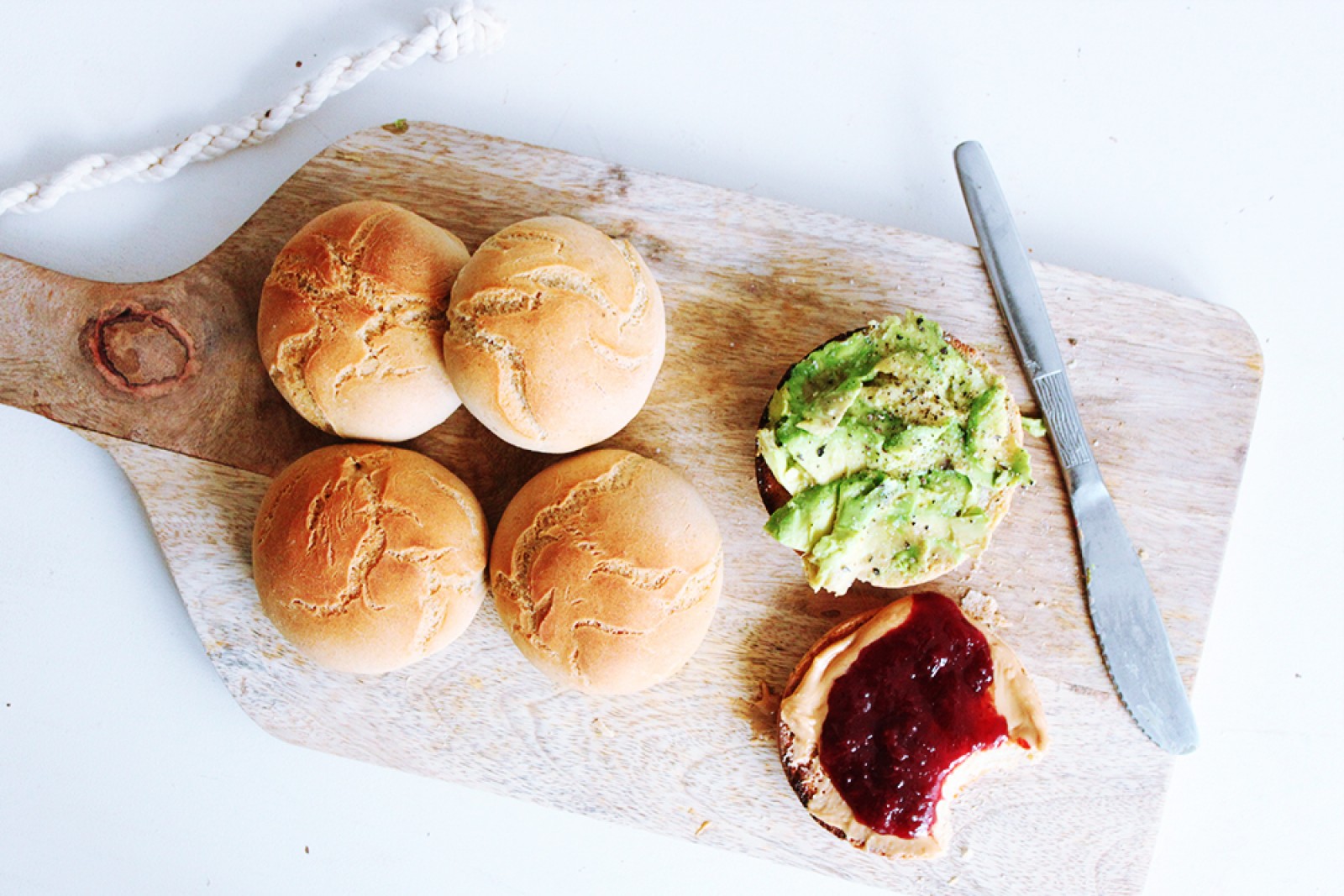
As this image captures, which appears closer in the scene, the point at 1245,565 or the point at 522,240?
the point at 522,240

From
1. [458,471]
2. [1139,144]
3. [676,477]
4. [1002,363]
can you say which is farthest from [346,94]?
[1139,144]

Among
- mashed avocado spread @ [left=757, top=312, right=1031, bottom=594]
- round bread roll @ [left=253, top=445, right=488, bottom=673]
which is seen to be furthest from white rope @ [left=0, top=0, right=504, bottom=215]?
mashed avocado spread @ [left=757, top=312, right=1031, bottom=594]

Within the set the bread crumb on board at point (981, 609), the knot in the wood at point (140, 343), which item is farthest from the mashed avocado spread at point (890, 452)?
the knot in the wood at point (140, 343)

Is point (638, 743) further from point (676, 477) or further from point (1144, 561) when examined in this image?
point (1144, 561)

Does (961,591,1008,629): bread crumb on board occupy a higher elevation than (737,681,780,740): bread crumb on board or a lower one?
higher

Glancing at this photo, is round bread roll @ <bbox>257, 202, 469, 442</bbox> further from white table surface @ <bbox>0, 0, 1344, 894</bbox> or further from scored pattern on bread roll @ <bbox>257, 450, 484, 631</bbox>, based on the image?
white table surface @ <bbox>0, 0, 1344, 894</bbox>

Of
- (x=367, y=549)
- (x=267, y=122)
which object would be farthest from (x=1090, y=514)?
(x=267, y=122)

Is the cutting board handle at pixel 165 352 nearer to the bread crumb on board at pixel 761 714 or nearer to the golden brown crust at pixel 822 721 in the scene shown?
the bread crumb on board at pixel 761 714
